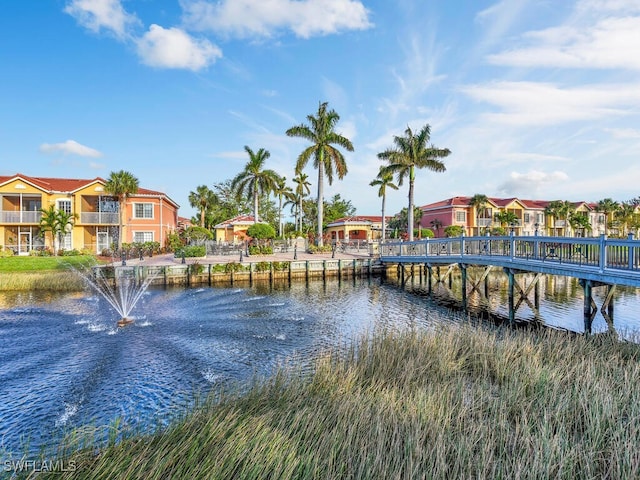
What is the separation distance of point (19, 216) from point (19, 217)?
0.30 ft

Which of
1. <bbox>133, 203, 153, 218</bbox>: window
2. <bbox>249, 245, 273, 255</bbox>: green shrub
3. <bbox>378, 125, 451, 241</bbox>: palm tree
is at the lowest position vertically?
<bbox>249, 245, 273, 255</bbox>: green shrub

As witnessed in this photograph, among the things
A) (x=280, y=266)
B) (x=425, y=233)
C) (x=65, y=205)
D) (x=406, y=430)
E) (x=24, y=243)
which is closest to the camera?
(x=406, y=430)

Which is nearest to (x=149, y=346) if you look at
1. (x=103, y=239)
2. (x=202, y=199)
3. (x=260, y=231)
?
(x=260, y=231)

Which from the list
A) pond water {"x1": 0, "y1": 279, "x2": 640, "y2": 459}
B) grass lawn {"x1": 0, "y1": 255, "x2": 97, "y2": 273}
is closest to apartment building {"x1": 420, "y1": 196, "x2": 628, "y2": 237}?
pond water {"x1": 0, "y1": 279, "x2": 640, "y2": 459}

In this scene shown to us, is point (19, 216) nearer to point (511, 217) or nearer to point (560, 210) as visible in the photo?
point (511, 217)

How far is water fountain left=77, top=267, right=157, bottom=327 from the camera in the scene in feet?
62.5

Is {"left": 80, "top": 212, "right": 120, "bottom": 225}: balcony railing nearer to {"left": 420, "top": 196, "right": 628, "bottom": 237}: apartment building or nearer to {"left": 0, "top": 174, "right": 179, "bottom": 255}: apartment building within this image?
{"left": 0, "top": 174, "right": 179, "bottom": 255}: apartment building

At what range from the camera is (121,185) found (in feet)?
107

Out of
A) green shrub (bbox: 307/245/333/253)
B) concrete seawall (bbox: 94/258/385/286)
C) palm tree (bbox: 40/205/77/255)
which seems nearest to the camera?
concrete seawall (bbox: 94/258/385/286)

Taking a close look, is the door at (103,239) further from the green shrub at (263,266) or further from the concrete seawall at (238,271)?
the green shrub at (263,266)

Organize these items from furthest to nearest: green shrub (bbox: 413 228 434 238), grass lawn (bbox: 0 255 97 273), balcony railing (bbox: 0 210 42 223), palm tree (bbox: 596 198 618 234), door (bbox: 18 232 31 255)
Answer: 1. palm tree (bbox: 596 198 618 234)
2. green shrub (bbox: 413 228 434 238)
3. door (bbox: 18 232 31 255)
4. balcony railing (bbox: 0 210 42 223)
5. grass lawn (bbox: 0 255 97 273)

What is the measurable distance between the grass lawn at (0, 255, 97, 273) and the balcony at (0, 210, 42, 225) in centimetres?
784

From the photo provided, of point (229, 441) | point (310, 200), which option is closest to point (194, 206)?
point (310, 200)

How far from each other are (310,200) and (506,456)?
213 ft
